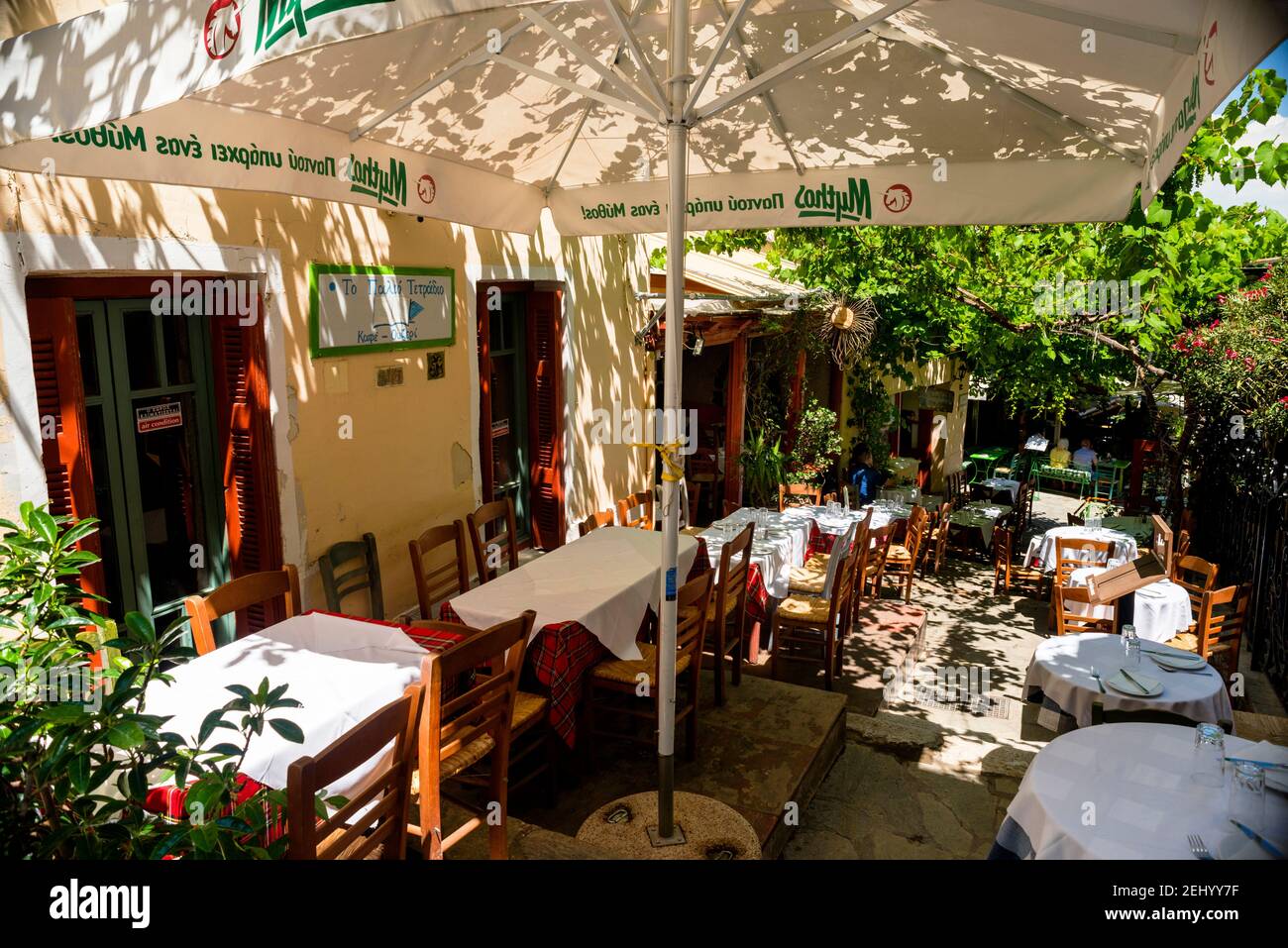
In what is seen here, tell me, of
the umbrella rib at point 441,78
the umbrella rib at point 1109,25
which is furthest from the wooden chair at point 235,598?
the umbrella rib at point 1109,25

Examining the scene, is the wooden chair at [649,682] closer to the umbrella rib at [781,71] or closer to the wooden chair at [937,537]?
the umbrella rib at [781,71]

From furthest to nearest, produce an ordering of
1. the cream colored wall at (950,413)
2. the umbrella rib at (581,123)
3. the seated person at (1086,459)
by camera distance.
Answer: the seated person at (1086,459), the cream colored wall at (950,413), the umbrella rib at (581,123)

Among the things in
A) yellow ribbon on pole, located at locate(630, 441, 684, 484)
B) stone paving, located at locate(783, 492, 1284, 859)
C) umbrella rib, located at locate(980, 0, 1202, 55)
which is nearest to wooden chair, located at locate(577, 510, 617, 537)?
stone paving, located at locate(783, 492, 1284, 859)

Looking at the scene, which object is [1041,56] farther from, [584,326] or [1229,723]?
[584,326]

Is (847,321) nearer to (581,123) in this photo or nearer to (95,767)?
(581,123)

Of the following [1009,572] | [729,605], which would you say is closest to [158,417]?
[729,605]

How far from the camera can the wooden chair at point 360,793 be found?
2291 millimetres

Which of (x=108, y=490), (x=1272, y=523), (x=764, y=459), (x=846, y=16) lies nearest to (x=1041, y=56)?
(x=846, y=16)

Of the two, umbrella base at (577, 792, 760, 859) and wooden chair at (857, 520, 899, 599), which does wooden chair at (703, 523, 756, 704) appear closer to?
umbrella base at (577, 792, 760, 859)

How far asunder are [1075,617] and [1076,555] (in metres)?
2.15

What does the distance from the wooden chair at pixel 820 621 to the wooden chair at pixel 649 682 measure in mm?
1626

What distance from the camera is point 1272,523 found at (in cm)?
705
